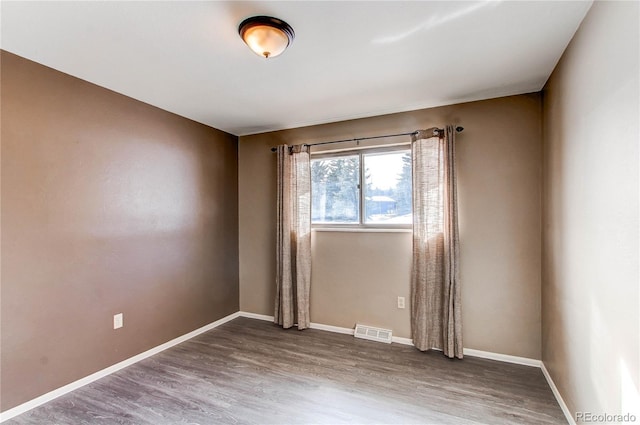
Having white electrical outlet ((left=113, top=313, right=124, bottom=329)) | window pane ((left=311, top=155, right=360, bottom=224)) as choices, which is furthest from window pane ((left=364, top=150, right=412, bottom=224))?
white electrical outlet ((left=113, top=313, right=124, bottom=329))

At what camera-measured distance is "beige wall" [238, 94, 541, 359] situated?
2.66 m

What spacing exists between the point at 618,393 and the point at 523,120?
2.15 metres

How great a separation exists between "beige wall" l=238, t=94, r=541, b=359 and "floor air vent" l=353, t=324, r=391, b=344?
0.23ft

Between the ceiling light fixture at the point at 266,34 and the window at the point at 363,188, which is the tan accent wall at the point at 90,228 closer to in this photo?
the window at the point at 363,188

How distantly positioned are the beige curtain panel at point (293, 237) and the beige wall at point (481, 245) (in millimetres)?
254

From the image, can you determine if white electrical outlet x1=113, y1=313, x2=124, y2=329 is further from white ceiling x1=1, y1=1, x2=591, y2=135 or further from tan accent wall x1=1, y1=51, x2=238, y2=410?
→ white ceiling x1=1, y1=1, x2=591, y2=135

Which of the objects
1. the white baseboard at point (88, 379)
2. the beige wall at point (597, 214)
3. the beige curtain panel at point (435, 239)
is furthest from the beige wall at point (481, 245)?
the white baseboard at point (88, 379)

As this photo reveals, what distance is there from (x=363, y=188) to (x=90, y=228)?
2.58 meters

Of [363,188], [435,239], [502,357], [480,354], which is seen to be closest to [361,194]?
[363,188]

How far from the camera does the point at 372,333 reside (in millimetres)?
3242

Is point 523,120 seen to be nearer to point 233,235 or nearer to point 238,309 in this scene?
point 233,235

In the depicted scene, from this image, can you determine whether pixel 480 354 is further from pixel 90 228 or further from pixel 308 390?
pixel 90 228

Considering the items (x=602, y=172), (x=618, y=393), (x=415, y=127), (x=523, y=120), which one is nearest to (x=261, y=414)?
(x=618, y=393)

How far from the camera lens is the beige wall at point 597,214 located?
49.6 inches
